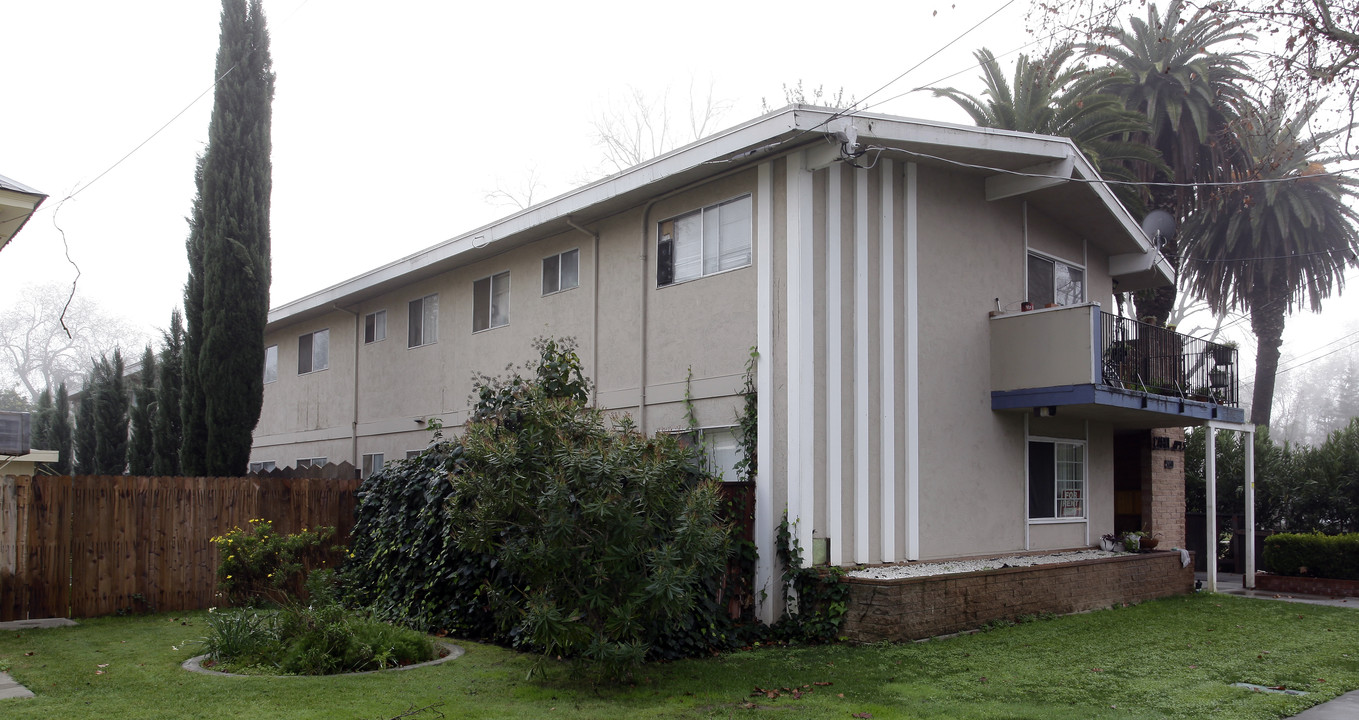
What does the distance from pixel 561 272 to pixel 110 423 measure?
20.2 metres

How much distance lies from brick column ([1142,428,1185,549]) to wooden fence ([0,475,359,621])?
44.7 feet

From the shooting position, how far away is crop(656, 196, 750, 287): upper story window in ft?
39.8

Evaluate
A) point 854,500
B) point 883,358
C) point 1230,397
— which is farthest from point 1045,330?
point 1230,397

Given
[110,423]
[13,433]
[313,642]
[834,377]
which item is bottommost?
[313,642]

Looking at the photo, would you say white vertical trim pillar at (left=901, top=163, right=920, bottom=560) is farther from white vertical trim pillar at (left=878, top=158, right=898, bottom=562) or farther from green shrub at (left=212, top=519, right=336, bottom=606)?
A: green shrub at (left=212, top=519, right=336, bottom=606)

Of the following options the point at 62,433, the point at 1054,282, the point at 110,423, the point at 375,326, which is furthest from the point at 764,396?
the point at 62,433

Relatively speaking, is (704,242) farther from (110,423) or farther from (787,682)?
(110,423)

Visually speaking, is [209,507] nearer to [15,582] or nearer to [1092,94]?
[15,582]

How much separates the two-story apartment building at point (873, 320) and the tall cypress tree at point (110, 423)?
17323mm

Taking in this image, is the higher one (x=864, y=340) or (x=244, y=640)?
(x=864, y=340)

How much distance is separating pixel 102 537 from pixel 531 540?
7.25m

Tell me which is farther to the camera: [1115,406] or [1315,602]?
[1315,602]

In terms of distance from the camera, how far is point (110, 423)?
2880 centimetres

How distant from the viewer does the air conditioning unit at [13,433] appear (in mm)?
10492
